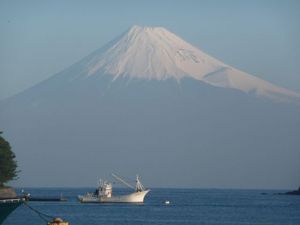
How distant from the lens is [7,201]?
7044 cm

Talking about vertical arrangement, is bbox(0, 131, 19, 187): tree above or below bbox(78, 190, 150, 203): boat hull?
below

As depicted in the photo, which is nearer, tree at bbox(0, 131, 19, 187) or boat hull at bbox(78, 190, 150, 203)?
tree at bbox(0, 131, 19, 187)

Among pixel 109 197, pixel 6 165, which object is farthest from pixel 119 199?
pixel 6 165

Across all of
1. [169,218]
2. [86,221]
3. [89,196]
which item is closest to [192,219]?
[169,218]

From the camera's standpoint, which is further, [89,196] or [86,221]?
[89,196]

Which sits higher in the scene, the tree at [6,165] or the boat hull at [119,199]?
the boat hull at [119,199]

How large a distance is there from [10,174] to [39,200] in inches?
1715

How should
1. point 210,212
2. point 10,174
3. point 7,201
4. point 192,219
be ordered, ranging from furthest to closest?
1. point 210,212
2. point 10,174
3. point 192,219
4. point 7,201

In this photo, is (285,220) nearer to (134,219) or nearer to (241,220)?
(241,220)

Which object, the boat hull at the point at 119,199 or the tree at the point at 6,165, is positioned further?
the boat hull at the point at 119,199

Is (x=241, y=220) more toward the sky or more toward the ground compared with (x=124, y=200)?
more toward the ground

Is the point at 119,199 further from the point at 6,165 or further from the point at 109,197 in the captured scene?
the point at 6,165

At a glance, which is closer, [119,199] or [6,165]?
[6,165]

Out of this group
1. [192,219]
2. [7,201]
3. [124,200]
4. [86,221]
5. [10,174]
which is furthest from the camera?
[124,200]
